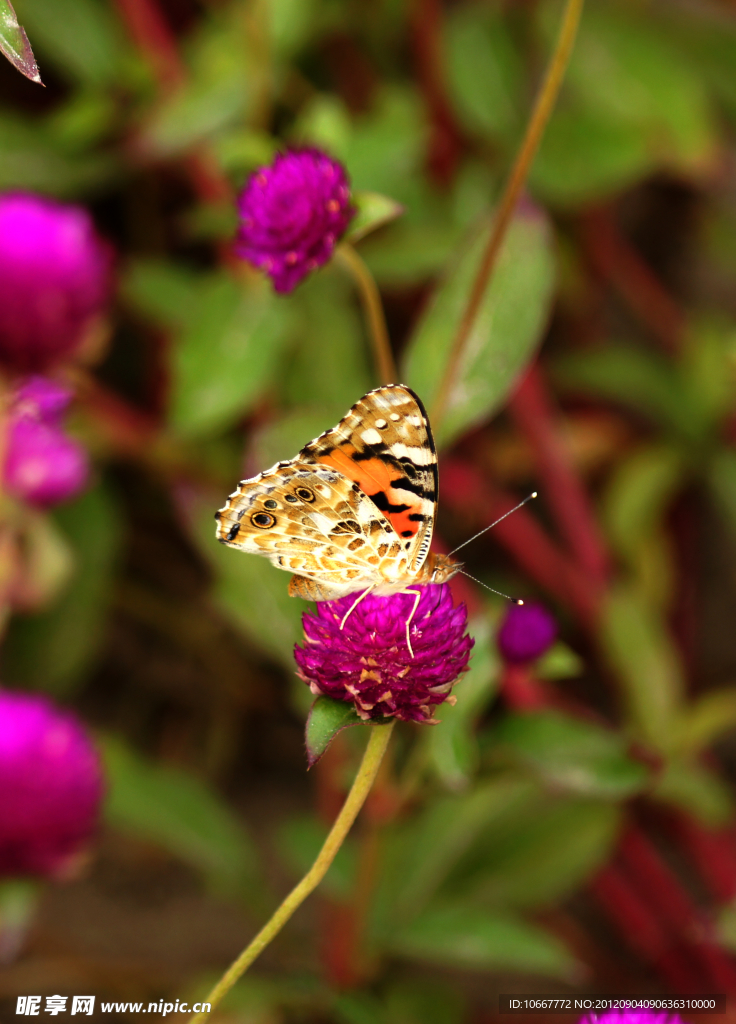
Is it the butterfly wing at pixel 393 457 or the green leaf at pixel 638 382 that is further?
the green leaf at pixel 638 382

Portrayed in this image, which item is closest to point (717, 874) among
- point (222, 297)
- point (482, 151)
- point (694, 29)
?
point (222, 297)

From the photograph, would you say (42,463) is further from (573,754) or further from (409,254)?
(573,754)

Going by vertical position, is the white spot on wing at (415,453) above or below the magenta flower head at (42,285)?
below

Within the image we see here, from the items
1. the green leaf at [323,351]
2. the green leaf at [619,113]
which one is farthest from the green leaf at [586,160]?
the green leaf at [323,351]

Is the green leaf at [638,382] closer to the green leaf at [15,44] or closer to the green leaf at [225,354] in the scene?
the green leaf at [225,354]

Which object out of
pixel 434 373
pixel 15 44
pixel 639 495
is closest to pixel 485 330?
pixel 434 373

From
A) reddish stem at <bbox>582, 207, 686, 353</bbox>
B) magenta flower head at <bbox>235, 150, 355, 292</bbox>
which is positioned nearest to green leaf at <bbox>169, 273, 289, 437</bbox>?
magenta flower head at <bbox>235, 150, 355, 292</bbox>

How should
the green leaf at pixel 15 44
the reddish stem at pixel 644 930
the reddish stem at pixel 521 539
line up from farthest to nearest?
the reddish stem at pixel 521 539
the reddish stem at pixel 644 930
the green leaf at pixel 15 44
